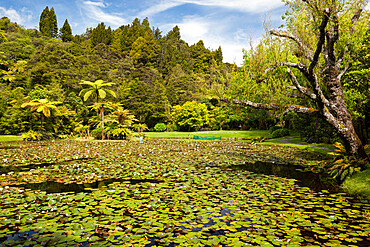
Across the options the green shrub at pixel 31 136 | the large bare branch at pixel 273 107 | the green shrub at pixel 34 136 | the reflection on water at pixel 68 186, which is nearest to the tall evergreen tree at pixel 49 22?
the green shrub at pixel 34 136

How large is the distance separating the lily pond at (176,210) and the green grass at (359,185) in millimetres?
414

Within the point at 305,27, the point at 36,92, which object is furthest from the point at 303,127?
the point at 36,92

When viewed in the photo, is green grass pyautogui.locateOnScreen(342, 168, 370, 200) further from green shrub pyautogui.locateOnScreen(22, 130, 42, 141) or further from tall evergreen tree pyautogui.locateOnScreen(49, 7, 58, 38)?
tall evergreen tree pyautogui.locateOnScreen(49, 7, 58, 38)

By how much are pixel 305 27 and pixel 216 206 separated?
9617mm

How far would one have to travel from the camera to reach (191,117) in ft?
135

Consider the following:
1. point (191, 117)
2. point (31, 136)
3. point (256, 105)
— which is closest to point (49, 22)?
point (191, 117)

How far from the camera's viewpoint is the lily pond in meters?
4.07

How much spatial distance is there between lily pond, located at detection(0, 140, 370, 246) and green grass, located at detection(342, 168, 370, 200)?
1.36 ft

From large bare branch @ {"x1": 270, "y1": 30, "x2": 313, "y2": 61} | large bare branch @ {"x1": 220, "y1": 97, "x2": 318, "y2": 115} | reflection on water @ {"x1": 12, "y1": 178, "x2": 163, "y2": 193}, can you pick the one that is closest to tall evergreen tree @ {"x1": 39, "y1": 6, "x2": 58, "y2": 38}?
large bare branch @ {"x1": 220, "y1": 97, "x2": 318, "y2": 115}

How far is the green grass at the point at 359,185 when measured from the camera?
705cm

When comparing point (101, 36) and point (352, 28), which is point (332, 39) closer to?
point (352, 28)

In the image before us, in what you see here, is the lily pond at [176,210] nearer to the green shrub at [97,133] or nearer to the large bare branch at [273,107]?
the large bare branch at [273,107]

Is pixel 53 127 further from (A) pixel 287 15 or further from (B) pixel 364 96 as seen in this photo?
(B) pixel 364 96

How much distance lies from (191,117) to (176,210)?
117 ft
